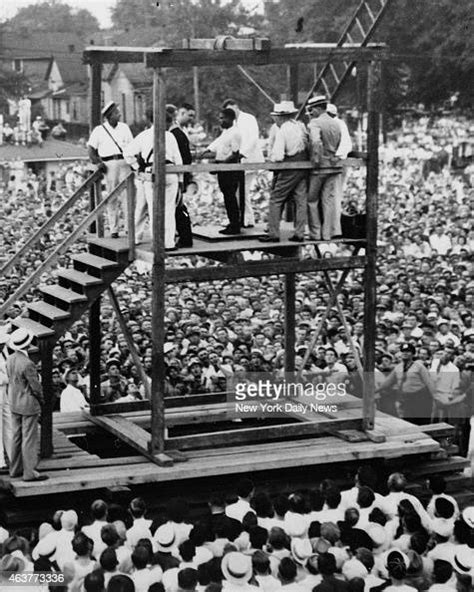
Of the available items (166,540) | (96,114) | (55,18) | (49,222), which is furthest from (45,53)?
(166,540)

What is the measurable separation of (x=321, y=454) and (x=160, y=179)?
11.2 ft

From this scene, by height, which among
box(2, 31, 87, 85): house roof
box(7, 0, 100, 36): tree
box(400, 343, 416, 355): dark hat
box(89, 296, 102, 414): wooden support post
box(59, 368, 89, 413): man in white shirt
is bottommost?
box(59, 368, 89, 413): man in white shirt

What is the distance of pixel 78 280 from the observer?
13539mm

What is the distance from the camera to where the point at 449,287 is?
2411 cm

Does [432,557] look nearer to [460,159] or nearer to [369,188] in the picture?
[369,188]

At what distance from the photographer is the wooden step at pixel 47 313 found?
1316 centimetres

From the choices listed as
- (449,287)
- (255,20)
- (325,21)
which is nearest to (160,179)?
(449,287)

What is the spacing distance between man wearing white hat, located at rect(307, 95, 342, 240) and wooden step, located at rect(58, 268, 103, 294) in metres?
2.49

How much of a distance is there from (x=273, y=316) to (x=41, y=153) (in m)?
28.6

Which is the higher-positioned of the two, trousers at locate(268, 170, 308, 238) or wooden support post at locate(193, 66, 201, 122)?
wooden support post at locate(193, 66, 201, 122)

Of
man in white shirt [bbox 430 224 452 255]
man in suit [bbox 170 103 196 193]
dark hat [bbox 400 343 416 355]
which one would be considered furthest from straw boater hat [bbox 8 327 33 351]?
man in white shirt [bbox 430 224 452 255]

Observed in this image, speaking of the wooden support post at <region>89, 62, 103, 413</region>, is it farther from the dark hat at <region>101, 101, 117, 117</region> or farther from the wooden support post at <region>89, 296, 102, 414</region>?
the dark hat at <region>101, 101, 117, 117</region>

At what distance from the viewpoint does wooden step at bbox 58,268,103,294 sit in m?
13.4

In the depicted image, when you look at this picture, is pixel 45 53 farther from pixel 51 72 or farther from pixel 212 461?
pixel 212 461
